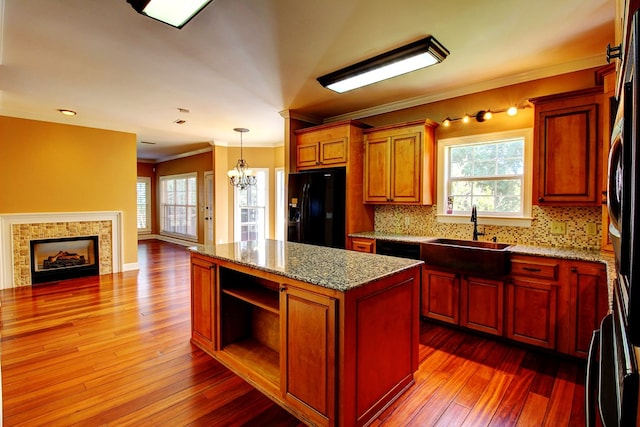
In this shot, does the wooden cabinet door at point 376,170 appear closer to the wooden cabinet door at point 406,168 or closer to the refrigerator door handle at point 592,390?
the wooden cabinet door at point 406,168

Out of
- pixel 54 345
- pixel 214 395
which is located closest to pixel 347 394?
pixel 214 395

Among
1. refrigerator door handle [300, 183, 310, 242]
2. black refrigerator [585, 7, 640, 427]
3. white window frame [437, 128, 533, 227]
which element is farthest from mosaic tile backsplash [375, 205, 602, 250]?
black refrigerator [585, 7, 640, 427]

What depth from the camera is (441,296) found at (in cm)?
322

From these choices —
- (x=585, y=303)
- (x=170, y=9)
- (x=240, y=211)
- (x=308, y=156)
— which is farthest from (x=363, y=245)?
(x=240, y=211)

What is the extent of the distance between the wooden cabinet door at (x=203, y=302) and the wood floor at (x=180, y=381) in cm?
14

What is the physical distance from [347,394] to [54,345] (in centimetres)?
284

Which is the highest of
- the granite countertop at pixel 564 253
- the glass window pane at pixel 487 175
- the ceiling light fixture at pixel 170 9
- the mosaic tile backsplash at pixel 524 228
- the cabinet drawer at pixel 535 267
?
the ceiling light fixture at pixel 170 9

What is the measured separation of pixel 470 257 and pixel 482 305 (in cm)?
48

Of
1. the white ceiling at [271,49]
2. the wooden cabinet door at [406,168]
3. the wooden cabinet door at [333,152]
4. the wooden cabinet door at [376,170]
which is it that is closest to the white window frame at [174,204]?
the white ceiling at [271,49]

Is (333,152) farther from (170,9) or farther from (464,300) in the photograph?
(170,9)

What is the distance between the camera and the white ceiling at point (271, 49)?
2.13 m

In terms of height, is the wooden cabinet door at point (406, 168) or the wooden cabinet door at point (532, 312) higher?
the wooden cabinet door at point (406, 168)

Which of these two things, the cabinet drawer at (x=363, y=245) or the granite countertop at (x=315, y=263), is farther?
the cabinet drawer at (x=363, y=245)

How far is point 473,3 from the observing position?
2045 millimetres
